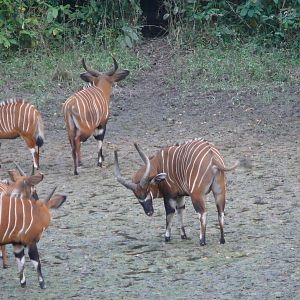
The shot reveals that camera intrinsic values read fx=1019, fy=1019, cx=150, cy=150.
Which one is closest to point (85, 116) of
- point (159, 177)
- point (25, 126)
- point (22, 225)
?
point (25, 126)

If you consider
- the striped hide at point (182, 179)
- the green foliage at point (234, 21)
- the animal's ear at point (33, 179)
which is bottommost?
the green foliage at point (234, 21)

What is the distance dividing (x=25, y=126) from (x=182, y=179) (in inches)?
140

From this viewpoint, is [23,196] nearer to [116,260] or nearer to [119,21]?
[116,260]

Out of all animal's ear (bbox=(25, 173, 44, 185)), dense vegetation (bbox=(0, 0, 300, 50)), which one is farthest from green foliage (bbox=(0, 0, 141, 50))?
animal's ear (bbox=(25, 173, 44, 185))

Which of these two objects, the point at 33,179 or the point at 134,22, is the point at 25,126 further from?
the point at 134,22

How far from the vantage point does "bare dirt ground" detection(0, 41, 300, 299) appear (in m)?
7.66

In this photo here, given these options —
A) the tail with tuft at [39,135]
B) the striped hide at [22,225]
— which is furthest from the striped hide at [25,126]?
the striped hide at [22,225]

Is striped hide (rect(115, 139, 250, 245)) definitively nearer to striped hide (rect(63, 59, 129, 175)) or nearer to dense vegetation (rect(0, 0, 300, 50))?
striped hide (rect(63, 59, 129, 175))

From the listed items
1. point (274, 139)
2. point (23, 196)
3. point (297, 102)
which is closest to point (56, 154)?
point (274, 139)

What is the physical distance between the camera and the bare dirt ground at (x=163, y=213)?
7.66m

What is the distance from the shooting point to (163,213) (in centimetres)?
987

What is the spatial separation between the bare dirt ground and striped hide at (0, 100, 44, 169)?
337mm

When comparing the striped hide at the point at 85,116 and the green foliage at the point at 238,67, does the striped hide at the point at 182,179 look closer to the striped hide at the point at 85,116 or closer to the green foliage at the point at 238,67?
the striped hide at the point at 85,116

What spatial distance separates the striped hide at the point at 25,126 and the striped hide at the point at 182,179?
10.1ft
